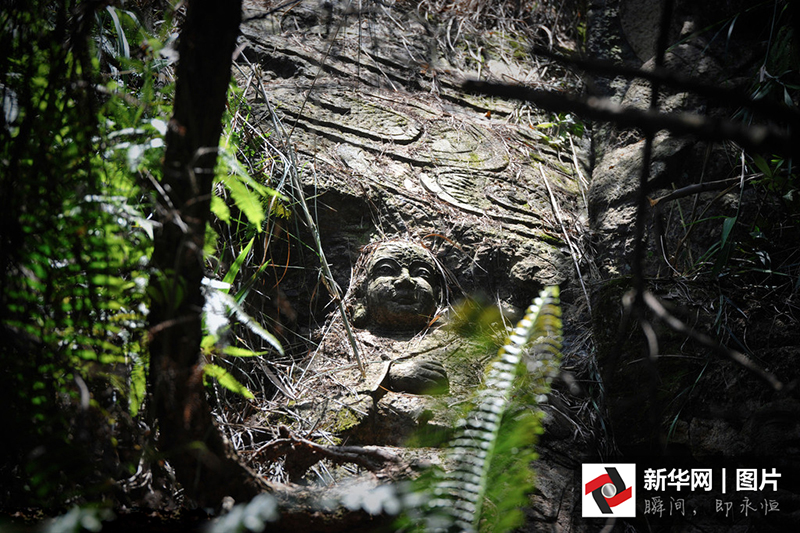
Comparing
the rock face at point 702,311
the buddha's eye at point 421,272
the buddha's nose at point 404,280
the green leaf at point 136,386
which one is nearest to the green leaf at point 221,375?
the green leaf at point 136,386

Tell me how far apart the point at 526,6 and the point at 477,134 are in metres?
1.88

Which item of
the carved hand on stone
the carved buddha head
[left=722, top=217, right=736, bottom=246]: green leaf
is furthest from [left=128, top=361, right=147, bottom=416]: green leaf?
[left=722, top=217, right=736, bottom=246]: green leaf

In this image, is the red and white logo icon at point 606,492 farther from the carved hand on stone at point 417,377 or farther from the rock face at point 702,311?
the carved hand on stone at point 417,377

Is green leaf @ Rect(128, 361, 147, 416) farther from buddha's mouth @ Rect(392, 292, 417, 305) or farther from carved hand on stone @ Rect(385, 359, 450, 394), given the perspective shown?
buddha's mouth @ Rect(392, 292, 417, 305)

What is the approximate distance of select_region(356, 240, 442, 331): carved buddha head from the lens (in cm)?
249

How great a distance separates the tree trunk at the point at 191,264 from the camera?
39.6 inches

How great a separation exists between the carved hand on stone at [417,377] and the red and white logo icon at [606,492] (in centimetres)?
66

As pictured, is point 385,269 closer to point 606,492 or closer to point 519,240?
point 519,240

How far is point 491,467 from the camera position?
45.6 inches

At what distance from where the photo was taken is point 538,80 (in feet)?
13.2

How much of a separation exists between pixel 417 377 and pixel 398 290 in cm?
49

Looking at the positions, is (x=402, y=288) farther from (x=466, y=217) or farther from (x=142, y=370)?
(x=142, y=370)

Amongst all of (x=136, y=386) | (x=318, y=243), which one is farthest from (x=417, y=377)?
(x=136, y=386)

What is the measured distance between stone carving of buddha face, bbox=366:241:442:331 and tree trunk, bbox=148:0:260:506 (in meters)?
1.36
